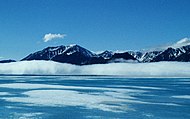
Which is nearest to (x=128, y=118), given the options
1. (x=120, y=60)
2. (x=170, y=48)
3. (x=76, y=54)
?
(x=120, y=60)

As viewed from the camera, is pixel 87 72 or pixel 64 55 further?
pixel 64 55

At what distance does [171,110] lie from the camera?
10641 mm

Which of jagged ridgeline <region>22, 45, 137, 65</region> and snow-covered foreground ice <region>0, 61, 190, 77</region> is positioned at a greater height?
jagged ridgeline <region>22, 45, 137, 65</region>

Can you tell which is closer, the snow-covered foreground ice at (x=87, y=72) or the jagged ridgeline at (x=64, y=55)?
the snow-covered foreground ice at (x=87, y=72)

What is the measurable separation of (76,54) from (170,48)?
4786cm

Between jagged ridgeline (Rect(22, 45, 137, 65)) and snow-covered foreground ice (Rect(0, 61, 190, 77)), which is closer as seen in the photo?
snow-covered foreground ice (Rect(0, 61, 190, 77))

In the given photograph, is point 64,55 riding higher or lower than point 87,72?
higher

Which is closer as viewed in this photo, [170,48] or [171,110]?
[171,110]

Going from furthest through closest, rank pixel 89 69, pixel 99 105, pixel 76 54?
1. pixel 76 54
2. pixel 89 69
3. pixel 99 105

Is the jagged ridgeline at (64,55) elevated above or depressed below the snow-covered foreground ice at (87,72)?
above

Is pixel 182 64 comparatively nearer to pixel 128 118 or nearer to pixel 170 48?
pixel 128 118

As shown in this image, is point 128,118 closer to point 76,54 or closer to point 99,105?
point 99,105

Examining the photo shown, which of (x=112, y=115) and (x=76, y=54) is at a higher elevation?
(x=76, y=54)

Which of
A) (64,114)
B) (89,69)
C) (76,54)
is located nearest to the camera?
(64,114)
